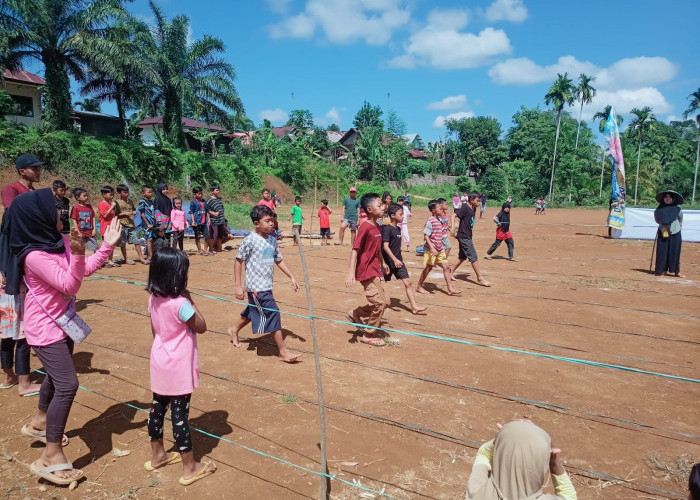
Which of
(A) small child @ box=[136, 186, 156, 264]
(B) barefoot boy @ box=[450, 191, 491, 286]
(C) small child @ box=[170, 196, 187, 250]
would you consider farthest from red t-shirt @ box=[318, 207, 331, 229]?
(B) barefoot boy @ box=[450, 191, 491, 286]

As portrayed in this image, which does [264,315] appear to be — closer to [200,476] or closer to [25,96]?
[200,476]

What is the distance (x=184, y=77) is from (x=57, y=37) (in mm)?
6682

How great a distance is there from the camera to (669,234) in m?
9.61

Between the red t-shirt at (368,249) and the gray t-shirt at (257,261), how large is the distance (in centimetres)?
107

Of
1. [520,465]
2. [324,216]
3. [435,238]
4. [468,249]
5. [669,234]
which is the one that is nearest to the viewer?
[520,465]

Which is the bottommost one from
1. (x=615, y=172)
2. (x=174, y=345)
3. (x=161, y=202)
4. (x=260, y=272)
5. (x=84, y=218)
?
(x=174, y=345)

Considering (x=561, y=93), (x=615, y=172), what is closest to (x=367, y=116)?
(x=561, y=93)

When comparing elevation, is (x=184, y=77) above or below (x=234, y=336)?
above

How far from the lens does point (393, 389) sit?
4.21 metres

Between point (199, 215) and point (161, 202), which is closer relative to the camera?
point (161, 202)

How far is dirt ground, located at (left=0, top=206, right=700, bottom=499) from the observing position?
2939mm

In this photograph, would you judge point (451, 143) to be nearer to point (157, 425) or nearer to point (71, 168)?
point (71, 168)

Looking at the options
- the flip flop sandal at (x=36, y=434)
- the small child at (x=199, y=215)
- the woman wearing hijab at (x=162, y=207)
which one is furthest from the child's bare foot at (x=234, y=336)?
the small child at (x=199, y=215)

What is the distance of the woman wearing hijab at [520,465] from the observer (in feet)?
5.97
